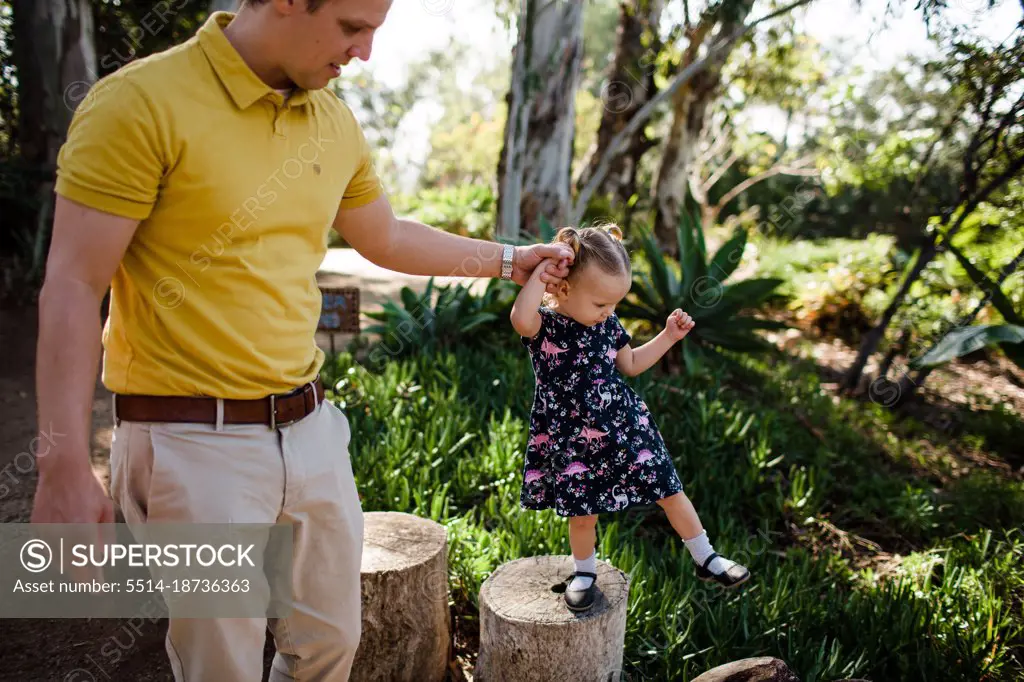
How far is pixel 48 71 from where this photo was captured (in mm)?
6664

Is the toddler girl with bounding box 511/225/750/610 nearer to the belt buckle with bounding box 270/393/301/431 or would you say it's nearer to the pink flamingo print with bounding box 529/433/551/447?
the pink flamingo print with bounding box 529/433/551/447

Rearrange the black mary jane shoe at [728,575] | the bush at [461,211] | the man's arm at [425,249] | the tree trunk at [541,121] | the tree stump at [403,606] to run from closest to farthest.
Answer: the man's arm at [425,249] → the black mary jane shoe at [728,575] → the tree stump at [403,606] → the tree trunk at [541,121] → the bush at [461,211]

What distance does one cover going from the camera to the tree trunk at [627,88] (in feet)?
32.5

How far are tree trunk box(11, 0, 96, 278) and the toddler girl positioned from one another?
234 inches

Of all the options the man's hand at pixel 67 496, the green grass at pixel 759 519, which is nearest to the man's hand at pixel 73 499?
the man's hand at pixel 67 496

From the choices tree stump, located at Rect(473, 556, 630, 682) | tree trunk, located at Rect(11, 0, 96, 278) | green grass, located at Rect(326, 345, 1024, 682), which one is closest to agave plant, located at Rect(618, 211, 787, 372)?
green grass, located at Rect(326, 345, 1024, 682)

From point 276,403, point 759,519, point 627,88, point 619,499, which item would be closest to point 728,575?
point 619,499

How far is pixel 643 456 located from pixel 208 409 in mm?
1294

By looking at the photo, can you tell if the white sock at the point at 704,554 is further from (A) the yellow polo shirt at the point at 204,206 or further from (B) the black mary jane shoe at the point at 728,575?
(A) the yellow polo shirt at the point at 204,206

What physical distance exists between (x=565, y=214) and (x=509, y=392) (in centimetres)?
363

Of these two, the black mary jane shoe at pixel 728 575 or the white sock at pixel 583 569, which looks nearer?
the black mary jane shoe at pixel 728 575

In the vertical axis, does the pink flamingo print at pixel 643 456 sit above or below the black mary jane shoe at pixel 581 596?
above

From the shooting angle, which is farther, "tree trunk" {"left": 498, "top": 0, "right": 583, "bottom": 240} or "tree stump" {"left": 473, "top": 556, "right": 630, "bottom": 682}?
"tree trunk" {"left": 498, "top": 0, "right": 583, "bottom": 240}

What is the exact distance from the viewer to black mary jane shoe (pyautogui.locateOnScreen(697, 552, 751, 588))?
223 cm
